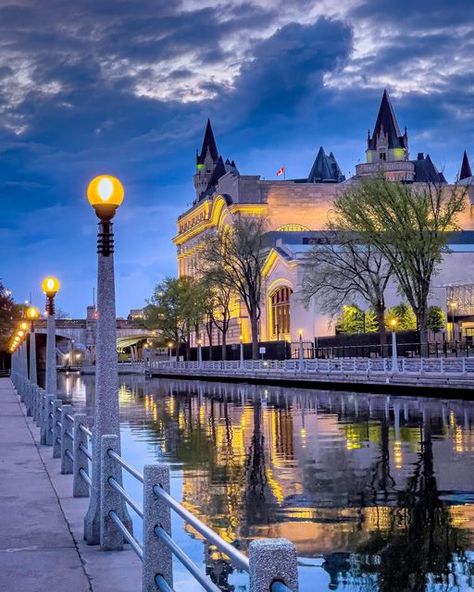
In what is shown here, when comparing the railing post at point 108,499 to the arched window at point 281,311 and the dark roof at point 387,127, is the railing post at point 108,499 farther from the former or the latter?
the dark roof at point 387,127

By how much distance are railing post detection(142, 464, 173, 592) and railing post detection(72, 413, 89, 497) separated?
499 cm

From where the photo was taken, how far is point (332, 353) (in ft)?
247

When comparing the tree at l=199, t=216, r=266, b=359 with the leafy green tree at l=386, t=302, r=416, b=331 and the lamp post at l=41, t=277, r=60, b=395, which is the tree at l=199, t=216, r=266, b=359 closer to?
the leafy green tree at l=386, t=302, r=416, b=331

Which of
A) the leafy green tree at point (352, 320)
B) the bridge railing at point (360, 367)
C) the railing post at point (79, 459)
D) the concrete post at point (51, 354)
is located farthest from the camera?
the leafy green tree at point (352, 320)

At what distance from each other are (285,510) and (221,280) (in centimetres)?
6999

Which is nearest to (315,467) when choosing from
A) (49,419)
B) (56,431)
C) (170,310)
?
(56,431)

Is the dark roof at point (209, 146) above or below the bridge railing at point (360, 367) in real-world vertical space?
above

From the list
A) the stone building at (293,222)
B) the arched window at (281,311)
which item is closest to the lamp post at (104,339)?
the stone building at (293,222)

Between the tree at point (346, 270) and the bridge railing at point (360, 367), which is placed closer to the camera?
the bridge railing at point (360, 367)

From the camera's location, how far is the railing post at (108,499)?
28.5 ft

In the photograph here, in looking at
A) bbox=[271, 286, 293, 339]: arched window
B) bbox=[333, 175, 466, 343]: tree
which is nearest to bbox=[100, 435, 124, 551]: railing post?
bbox=[333, 175, 466, 343]: tree

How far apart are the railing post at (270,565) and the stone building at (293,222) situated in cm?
6166

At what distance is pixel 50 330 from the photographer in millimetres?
21609

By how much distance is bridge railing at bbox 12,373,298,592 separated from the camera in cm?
382
